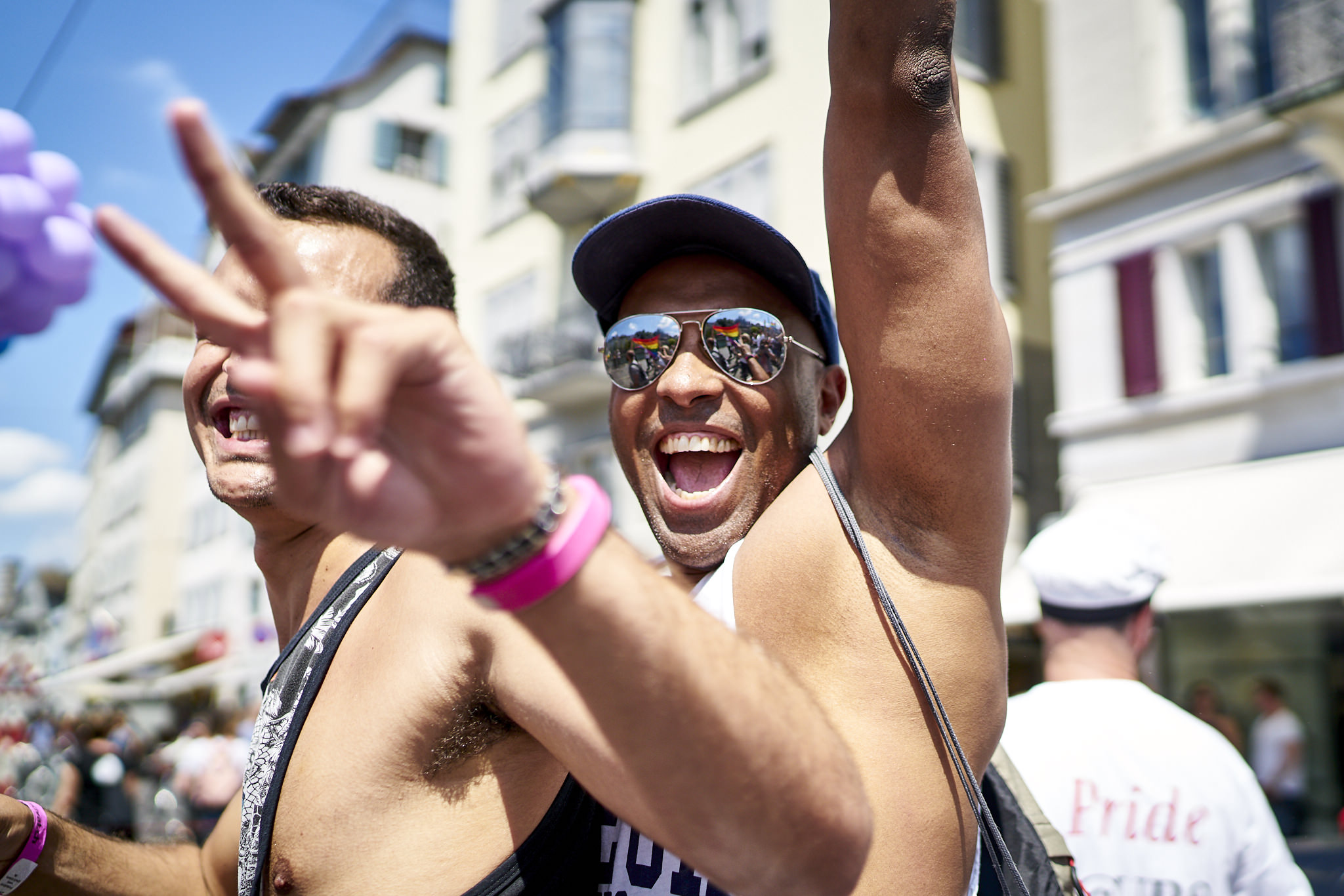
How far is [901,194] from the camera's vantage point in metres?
1.10

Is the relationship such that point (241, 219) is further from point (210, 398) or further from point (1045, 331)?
point (1045, 331)

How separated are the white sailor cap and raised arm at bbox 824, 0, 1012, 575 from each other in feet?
6.10

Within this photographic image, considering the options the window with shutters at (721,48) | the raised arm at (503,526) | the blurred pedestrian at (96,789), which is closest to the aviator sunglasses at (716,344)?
the raised arm at (503,526)

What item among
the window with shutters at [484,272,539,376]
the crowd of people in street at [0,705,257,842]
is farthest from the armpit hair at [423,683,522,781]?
the window with shutters at [484,272,539,376]

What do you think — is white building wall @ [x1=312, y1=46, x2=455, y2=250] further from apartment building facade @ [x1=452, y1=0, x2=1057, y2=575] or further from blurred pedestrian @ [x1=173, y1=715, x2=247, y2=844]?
blurred pedestrian @ [x1=173, y1=715, x2=247, y2=844]

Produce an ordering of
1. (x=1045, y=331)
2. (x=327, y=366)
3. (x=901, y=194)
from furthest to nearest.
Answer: (x=1045, y=331)
(x=901, y=194)
(x=327, y=366)

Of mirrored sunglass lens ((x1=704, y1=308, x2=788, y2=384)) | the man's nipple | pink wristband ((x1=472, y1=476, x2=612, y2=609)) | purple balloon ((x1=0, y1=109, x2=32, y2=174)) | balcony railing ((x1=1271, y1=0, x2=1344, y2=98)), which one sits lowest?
the man's nipple

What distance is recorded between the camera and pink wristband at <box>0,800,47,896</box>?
1.95m

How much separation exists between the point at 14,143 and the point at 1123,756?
312 centimetres

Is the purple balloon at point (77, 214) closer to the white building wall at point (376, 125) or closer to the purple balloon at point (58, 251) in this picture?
the purple balloon at point (58, 251)

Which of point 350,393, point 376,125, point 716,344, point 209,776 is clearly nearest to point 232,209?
point 350,393

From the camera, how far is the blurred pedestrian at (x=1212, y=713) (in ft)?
27.6

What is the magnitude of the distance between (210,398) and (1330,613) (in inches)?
420

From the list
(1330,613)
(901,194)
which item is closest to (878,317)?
(901,194)
